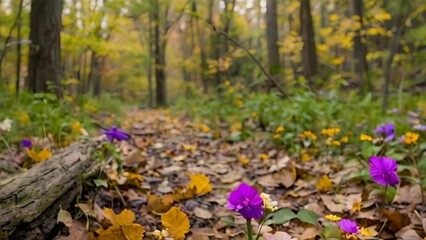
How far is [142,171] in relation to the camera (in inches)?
94.3

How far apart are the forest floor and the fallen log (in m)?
0.10

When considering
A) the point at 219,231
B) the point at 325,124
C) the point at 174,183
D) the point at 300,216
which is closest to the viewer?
the point at 300,216

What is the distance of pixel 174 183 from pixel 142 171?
288 millimetres

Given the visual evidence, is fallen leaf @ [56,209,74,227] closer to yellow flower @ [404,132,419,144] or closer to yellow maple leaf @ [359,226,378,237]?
yellow maple leaf @ [359,226,378,237]

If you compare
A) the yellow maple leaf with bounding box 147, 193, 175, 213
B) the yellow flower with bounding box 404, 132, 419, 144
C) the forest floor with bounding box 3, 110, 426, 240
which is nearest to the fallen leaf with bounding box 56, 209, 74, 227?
the forest floor with bounding box 3, 110, 426, 240

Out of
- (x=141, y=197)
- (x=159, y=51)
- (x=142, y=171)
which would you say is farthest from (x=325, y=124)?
(x=159, y=51)

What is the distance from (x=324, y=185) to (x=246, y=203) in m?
1.10

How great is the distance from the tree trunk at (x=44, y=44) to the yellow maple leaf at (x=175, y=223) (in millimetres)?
3001

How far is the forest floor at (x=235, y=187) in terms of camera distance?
4.75 ft

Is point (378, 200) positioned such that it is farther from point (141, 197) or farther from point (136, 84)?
point (136, 84)

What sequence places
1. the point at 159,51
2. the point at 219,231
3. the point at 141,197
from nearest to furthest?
1. the point at 219,231
2. the point at 141,197
3. the point at 159,51

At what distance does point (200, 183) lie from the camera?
75.2 inches

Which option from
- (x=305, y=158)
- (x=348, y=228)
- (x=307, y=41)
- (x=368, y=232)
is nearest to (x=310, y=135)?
(x=305, y=158)

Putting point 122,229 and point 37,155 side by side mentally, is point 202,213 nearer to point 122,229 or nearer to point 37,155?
point 122,229
